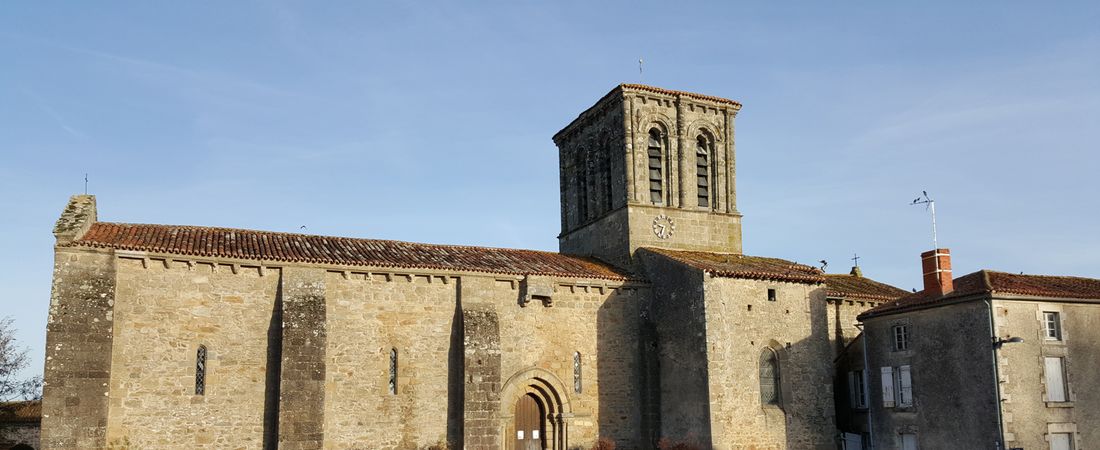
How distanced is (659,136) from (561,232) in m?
5.77

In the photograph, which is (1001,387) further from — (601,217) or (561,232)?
(561,232)

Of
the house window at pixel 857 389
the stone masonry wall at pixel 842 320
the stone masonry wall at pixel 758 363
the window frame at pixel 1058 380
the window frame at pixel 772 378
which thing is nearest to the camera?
the window frame at pixel 1058 380

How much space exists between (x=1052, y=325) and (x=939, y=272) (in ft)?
9.79

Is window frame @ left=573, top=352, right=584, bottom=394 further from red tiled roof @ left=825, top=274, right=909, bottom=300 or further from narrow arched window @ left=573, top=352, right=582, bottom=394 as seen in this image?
red tiled roof @ left=825, top=274, right=909, bottom=300

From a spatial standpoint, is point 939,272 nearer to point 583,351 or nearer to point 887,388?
point 887,388

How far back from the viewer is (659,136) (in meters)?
31.5

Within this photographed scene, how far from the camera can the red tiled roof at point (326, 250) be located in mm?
23281

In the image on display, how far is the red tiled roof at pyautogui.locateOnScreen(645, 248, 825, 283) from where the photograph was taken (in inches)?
1040

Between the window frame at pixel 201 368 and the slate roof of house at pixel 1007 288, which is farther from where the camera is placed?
the slate roof of house at pixel 1007 288

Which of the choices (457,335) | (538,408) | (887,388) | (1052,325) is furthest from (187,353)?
(1052,325)

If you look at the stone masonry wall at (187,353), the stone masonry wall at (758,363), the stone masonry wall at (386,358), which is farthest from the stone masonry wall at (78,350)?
the stone masonry wall at (758,363)

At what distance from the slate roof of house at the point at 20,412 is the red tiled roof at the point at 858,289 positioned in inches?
1115

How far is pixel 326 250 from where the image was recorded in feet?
83.5

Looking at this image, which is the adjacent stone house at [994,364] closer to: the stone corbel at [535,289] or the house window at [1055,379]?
the house window at [1055,379]
